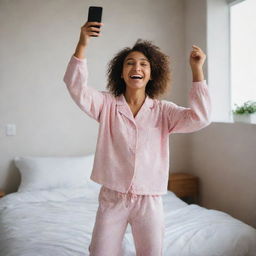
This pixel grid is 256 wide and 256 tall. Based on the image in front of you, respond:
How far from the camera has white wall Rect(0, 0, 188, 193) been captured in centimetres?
288

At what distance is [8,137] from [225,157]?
1954 millimetres

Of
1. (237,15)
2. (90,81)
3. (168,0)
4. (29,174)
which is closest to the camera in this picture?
(29,174)

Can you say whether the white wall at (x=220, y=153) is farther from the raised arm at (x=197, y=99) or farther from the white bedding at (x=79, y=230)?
the raised arm at (x=197, y=99)

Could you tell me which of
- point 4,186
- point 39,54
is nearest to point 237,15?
point 39,54

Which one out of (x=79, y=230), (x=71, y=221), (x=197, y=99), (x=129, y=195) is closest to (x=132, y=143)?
(x=129, y=195)

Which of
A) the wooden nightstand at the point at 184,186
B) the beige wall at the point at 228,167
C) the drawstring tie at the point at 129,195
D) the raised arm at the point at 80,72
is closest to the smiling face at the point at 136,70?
the raised arm at the point at 80,72

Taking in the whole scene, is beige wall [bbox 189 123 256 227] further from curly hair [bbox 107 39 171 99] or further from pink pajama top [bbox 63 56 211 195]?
pink pajama top [bbox 63 56 211 195]

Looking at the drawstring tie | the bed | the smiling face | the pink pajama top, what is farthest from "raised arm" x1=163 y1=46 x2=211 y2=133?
the bed

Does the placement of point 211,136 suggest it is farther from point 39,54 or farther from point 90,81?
point 39,54

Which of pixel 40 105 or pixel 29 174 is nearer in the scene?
pixel 29 174

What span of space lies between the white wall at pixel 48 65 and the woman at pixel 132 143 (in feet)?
5.87

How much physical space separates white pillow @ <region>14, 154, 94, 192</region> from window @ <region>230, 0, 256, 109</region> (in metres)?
1.54

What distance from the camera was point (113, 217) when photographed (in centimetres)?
119

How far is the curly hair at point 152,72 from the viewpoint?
1.41 metres
